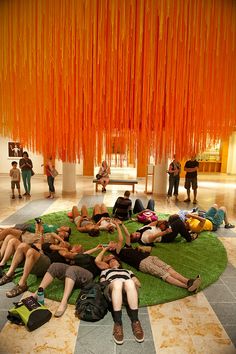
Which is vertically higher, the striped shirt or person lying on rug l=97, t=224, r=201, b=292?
the striped shirt

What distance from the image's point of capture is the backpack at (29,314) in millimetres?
3309

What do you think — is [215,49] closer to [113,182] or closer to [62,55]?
[62,55]

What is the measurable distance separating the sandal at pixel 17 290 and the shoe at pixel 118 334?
1.57 m

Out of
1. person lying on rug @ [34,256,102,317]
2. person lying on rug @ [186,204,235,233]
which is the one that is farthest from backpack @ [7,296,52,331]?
person lying on rug @ [186,204,235,233]

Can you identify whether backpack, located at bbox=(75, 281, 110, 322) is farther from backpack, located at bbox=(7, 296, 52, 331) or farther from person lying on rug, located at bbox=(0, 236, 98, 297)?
person lying on rug, located at bbox=(0, 236, 98, 297)

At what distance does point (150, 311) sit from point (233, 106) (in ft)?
10.8

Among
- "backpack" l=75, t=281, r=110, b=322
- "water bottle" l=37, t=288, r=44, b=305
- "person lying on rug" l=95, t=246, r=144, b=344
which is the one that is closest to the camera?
"person lying on rug" l=95, t=246, r=144, b=344

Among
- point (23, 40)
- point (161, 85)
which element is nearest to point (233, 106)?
point (161, 85)

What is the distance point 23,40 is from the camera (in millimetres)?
1116

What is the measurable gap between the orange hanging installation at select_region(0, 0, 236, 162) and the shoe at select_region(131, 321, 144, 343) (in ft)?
8.89

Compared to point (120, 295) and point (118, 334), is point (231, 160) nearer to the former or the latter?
point (120, 295)

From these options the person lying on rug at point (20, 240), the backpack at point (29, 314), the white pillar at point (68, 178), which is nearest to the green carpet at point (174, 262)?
the person lying on rug at point (20, 240)

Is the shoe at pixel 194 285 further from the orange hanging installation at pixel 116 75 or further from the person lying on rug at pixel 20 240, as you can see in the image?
the orange hanging installation at pixel 116 75

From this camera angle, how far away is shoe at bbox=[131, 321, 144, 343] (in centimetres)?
316
